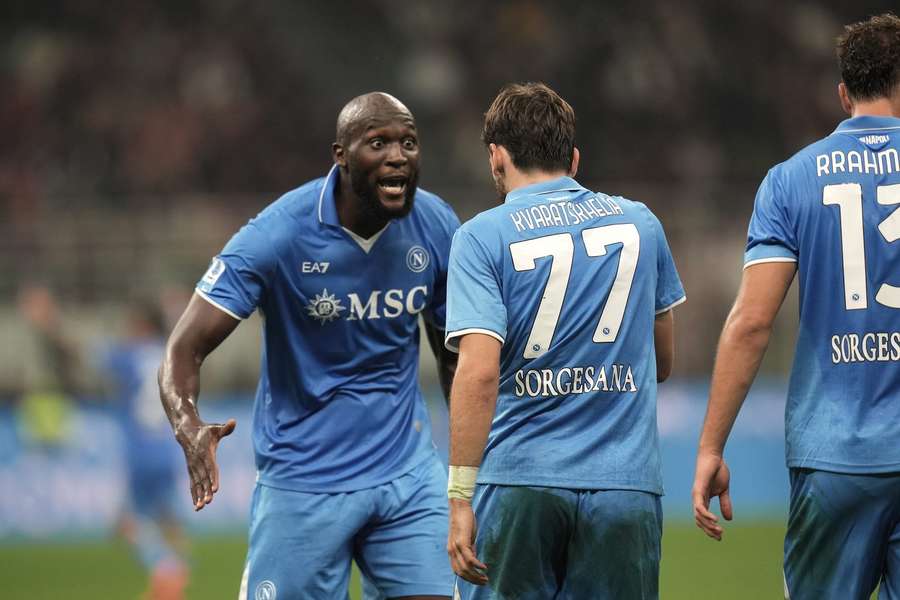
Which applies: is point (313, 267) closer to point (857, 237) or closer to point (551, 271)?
point (551, 271)

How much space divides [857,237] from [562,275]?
40.1 inches

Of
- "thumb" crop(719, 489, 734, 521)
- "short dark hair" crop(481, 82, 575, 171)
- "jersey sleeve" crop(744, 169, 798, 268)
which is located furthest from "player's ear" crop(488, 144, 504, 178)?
"thumb" crop(719, 489, 734, 521)

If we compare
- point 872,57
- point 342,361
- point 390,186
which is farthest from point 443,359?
point 872,57

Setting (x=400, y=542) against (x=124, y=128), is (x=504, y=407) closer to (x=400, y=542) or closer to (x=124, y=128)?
(x=400, y=542)

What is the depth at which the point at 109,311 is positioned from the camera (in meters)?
15.2

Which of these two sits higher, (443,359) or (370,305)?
(370,305)

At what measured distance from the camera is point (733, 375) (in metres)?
4.54

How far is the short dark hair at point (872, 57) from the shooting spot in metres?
4.50

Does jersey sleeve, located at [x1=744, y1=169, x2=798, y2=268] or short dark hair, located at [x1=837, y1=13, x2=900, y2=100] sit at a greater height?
short dark hair, located at [x1=837, y1=13, x2=900, y2=100]

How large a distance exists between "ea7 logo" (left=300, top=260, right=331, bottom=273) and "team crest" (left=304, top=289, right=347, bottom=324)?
0.09 m

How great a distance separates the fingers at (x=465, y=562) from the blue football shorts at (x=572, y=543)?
22 cm

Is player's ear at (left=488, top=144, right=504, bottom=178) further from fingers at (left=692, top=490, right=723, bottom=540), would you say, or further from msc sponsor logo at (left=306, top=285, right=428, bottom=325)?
fingers at (left=692, top=490, right=723, bottom=540)

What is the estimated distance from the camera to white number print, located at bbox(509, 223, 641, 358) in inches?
177

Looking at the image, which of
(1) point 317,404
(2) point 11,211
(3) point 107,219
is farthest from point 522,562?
(2) point 11,211
